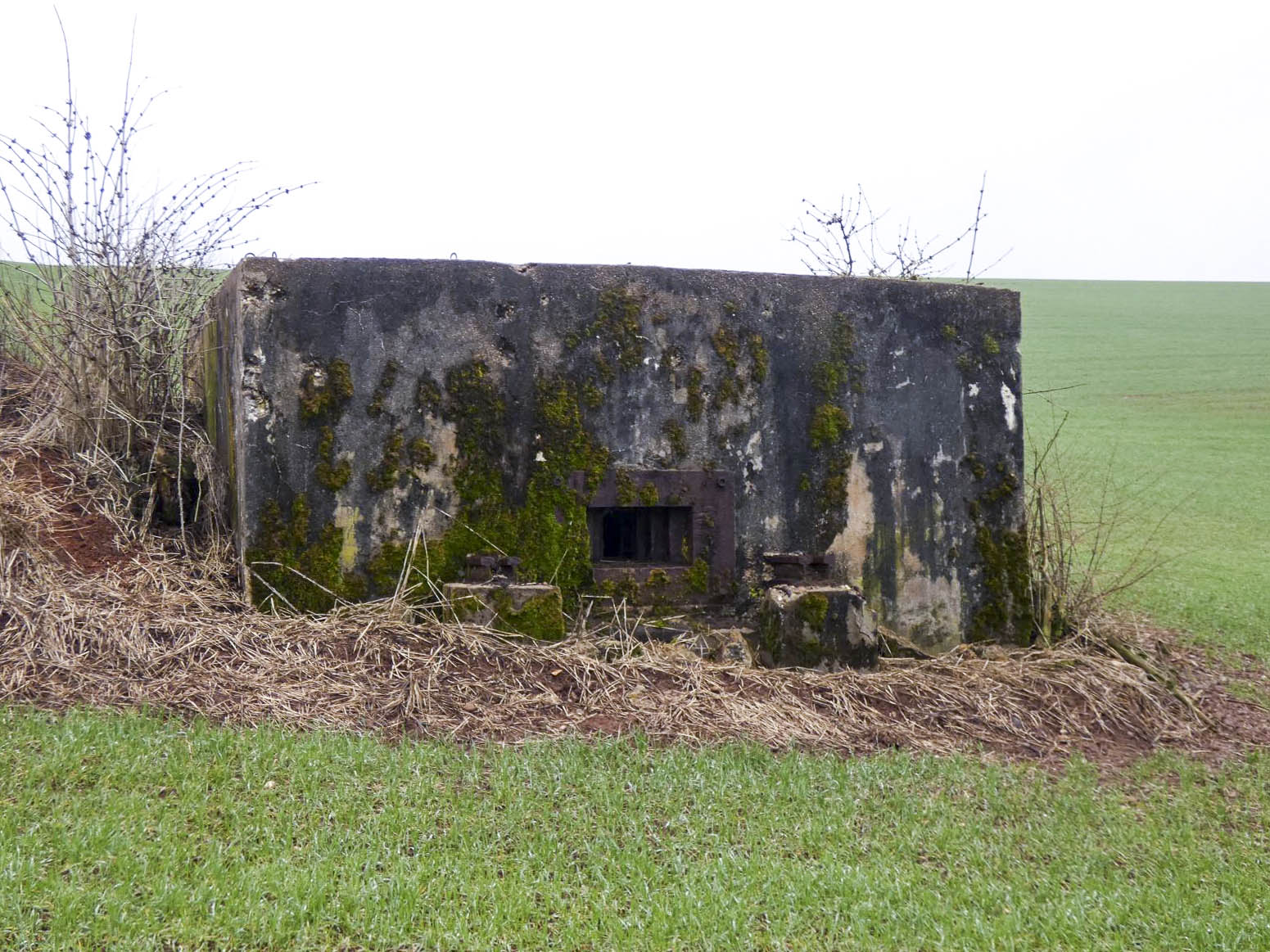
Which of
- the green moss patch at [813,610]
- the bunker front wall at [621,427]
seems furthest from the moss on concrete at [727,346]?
the green moss patch at [813,610]

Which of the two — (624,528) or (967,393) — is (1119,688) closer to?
(967,393)

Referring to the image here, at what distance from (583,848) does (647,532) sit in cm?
270

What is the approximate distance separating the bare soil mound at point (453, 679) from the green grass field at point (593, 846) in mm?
263

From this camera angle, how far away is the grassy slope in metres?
2.90

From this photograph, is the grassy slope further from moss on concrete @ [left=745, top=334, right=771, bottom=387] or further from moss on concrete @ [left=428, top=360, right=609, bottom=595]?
moss on concrete @ [left=745, top=334, right=771, bottom=387]

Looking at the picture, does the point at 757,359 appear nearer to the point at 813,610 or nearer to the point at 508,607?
the point at 813,610

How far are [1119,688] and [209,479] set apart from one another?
4.96m

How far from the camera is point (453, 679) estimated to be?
4.79 meters

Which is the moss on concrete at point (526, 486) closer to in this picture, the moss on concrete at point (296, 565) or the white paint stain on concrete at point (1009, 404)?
the moss on concrete at point (296, 565)

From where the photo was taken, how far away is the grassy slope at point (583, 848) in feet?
9.53

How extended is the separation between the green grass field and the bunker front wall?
1.45 metres

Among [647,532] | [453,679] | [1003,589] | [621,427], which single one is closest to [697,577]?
[647,532]

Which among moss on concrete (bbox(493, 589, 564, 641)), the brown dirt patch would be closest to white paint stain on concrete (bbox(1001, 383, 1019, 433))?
moss on concrete (bbox(493, 589, 564, 641))

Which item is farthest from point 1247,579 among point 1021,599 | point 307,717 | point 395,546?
point 307,717
